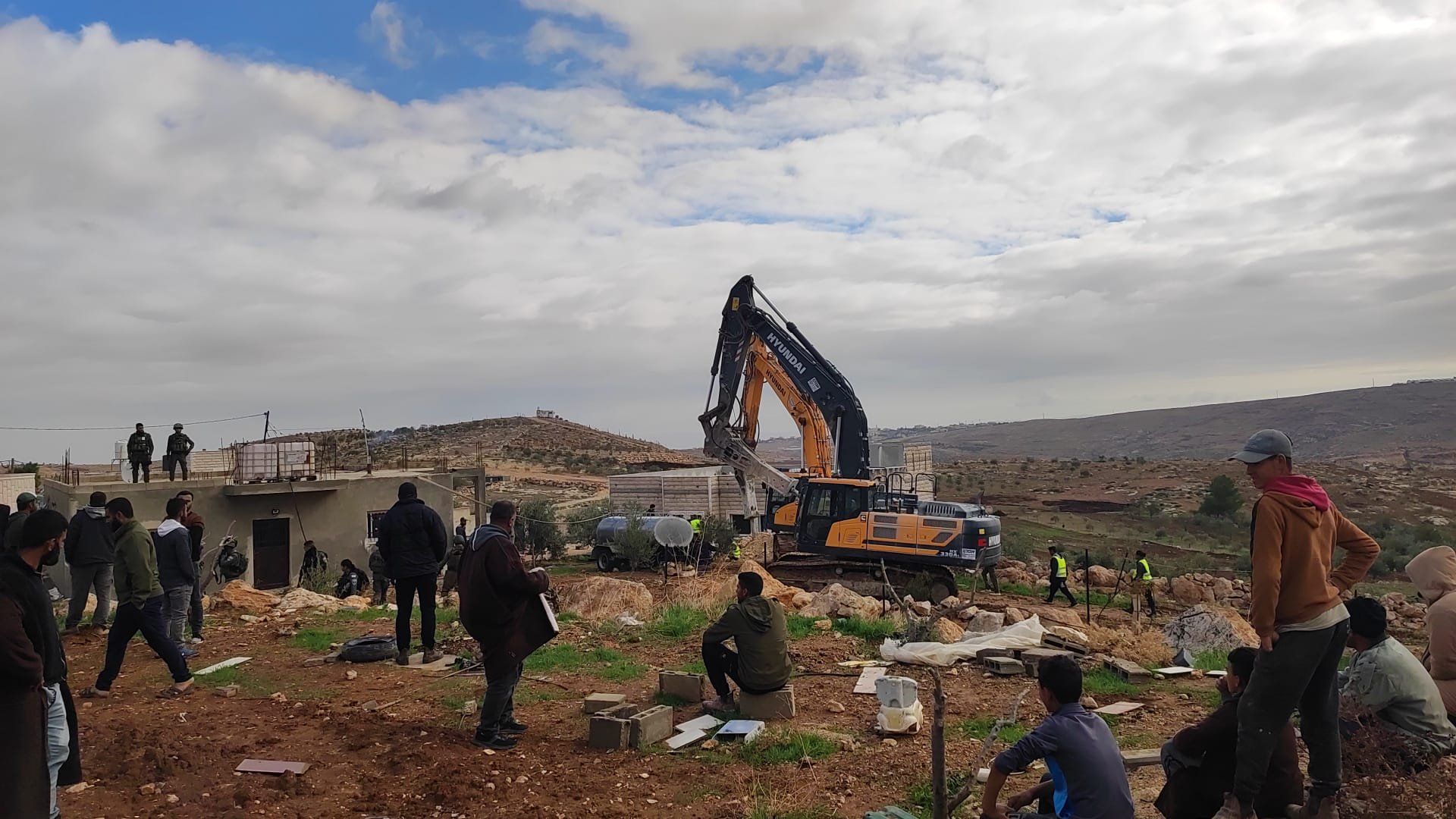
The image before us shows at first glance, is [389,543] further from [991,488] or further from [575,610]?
[991,488]

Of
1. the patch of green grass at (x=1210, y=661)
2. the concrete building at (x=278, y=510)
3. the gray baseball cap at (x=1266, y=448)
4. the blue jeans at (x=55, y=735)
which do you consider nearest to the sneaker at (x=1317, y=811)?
the gray baseball cap at (x=1266, y=448)

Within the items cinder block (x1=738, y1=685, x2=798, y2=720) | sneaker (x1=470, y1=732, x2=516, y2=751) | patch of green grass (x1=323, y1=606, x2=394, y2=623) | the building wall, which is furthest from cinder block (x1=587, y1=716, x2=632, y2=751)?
the building wall

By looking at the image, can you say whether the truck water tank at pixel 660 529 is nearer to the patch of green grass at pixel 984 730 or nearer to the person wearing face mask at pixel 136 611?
the person wearing face mask at pixel 136 611

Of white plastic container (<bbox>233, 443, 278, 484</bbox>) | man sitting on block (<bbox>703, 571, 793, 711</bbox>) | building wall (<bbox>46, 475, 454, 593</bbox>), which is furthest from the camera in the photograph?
white plastic container (<bbox>233, 443, 278, 484</bbox>)

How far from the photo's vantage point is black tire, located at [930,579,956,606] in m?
18.0

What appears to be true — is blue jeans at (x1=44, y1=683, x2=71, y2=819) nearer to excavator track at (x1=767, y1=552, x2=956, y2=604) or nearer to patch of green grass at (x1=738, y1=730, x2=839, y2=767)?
patch of green grass at (x1=738, y1=730, x2=839, y2=767)

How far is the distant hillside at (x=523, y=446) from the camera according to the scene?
62094 mm

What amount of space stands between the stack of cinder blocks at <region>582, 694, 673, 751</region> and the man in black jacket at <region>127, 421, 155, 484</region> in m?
16.4

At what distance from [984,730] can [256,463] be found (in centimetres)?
1829

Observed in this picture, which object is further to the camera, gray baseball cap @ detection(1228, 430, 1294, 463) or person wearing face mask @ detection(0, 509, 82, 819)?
gray baseball cap @ detection(1228, 430, 1294, 463)

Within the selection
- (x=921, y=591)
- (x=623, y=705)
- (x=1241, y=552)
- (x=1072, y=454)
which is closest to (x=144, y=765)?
(x=623, y=705)

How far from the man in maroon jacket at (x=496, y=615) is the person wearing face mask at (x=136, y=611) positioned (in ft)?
10.3

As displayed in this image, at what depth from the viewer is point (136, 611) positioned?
26.0 feet

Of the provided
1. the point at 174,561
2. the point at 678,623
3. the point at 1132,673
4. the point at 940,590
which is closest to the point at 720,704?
the point at 678,623
